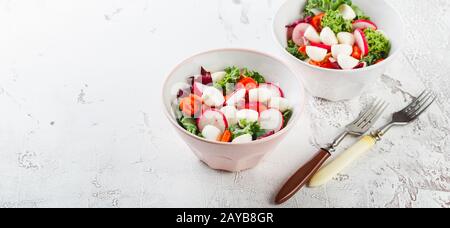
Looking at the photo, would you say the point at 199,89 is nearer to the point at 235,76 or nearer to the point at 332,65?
the point at 235,76

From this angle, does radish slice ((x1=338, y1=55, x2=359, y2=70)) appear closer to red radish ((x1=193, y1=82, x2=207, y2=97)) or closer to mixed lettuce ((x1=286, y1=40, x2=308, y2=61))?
mixed lettuce ((x1=286, y1=40, x2=308, y2=61))

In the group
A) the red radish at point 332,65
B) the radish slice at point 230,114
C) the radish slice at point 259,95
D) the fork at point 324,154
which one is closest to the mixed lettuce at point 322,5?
the red radish at point 332,65

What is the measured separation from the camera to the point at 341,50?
168 centimetres

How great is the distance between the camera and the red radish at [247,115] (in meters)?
1.46

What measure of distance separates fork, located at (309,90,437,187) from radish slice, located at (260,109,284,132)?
192 millimetres

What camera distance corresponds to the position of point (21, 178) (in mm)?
1575

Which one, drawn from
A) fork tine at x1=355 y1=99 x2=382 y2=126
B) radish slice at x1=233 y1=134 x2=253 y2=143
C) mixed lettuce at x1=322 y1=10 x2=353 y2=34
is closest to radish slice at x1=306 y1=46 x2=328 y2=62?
mixed lettuce at x1=322 y1=10 x2=353 y2=34

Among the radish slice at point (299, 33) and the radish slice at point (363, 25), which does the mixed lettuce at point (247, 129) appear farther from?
the radish slice at point (363, 25)

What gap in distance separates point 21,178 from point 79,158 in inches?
6.5

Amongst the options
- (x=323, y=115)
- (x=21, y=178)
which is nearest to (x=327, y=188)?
(x=323, y=115)

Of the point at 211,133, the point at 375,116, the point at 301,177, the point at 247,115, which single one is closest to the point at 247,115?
the point at 247,115

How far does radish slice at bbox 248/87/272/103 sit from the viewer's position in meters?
1.53

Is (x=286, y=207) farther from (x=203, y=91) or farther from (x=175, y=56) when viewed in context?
(x=175, y=56)

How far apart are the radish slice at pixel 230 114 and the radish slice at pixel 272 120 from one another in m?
0.07
